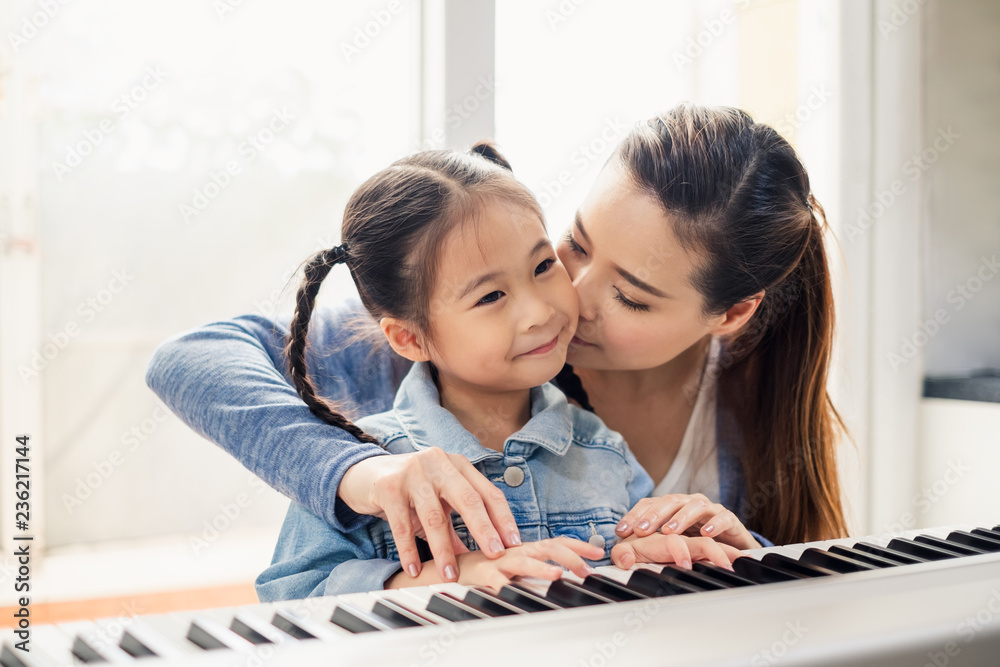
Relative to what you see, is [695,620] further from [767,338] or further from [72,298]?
[72,298]

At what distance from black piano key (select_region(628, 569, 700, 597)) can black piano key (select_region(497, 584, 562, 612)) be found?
9 centimetres

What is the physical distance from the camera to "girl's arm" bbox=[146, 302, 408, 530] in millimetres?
845

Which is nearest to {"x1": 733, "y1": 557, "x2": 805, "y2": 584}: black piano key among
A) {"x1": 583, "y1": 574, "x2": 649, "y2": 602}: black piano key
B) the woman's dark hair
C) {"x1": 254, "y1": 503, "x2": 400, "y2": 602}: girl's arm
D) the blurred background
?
{"x1": 583, "y1": 574, "x2": 649, "y2": 602}: black piano key

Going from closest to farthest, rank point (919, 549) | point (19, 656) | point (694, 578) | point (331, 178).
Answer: point (19, 656), point (694, 578), point (919, 549), point (331, 178)

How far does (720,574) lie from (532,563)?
0.55 feet

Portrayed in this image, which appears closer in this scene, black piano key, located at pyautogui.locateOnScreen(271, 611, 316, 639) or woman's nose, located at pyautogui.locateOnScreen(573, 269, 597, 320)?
black piano key, located at pyautogui.locateOnScreen(271, 611, 316, 639)

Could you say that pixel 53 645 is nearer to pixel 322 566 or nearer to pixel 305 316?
pixel 322 566

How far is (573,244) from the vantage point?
3.59 feet

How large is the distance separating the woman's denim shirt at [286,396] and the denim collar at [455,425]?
0.02 meters

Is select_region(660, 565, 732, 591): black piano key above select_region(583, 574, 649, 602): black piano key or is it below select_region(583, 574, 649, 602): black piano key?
below

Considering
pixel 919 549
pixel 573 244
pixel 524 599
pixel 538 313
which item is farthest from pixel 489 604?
pixel 573 244

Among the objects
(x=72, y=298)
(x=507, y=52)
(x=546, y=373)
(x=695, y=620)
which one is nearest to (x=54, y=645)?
(x=695, y=620)

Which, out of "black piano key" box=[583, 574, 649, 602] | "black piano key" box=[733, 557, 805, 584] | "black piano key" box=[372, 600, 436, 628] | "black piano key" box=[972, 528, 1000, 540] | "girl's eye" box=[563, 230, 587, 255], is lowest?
"black piano key" box=[972, 528, 1000, 540]

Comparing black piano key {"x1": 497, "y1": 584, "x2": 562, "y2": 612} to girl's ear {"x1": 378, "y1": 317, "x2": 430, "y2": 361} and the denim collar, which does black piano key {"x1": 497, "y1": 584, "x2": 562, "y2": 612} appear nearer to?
the denim collar
